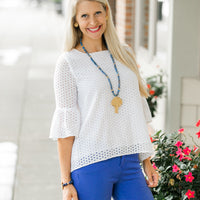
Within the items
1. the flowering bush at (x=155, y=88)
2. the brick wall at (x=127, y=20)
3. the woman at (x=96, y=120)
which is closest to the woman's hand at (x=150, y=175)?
the woman at (x=96, y=120)

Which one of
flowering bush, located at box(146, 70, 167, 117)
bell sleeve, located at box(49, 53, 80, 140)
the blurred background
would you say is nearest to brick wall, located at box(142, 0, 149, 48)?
the blurred background

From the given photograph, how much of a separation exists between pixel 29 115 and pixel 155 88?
267 centimetres

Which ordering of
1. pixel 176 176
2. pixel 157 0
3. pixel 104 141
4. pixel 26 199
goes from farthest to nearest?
pixel 157 0, pixel 26 199, pixel 176 176, pixel 104 141

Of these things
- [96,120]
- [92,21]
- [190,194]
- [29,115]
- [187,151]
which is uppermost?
[92,21]

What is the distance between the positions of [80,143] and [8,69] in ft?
27.3

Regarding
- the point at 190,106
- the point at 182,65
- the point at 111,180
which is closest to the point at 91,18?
the point at 111,180

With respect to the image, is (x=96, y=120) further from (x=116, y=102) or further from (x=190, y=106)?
(x=190, y=106)

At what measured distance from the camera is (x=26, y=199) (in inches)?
161

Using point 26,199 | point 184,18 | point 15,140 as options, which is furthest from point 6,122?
point 184,18

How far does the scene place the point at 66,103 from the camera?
2246 mm

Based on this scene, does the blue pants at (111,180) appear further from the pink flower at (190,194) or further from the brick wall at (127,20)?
the brick wall at (127,20)

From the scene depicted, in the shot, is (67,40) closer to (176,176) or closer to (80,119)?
(80,119)

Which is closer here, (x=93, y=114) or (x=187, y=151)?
(x=93, y=114)

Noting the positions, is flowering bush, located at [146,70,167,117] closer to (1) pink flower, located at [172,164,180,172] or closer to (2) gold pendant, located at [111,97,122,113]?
(1) pink flower, located at [172,164,180,172]
